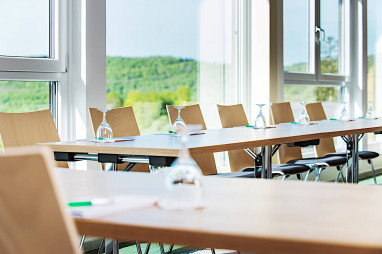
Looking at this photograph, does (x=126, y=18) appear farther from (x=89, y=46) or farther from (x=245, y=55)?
(x=245, y=55)

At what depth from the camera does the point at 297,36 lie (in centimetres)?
741

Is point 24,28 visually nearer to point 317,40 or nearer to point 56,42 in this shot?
point 56,42

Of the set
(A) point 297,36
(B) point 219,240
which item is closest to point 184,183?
(B) point 219,240

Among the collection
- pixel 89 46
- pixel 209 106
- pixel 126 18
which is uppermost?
pixel 126 18

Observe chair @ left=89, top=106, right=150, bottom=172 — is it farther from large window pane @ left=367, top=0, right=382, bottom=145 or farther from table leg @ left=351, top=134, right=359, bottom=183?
large window pane @ left=367, top=0, right=382, bottom=145

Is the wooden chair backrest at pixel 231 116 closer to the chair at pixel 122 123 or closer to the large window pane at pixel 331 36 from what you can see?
the chair at pixel 122 123

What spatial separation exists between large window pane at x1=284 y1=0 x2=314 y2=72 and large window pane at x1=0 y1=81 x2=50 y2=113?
3546 mm

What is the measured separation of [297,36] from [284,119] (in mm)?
1710

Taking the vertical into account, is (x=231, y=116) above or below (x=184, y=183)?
above

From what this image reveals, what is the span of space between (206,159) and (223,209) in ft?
11.0

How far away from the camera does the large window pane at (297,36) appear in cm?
720

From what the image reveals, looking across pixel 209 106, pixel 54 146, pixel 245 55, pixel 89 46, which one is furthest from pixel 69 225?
pixel 245 55

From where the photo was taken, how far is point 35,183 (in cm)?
100

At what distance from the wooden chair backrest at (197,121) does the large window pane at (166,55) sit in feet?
2.11
